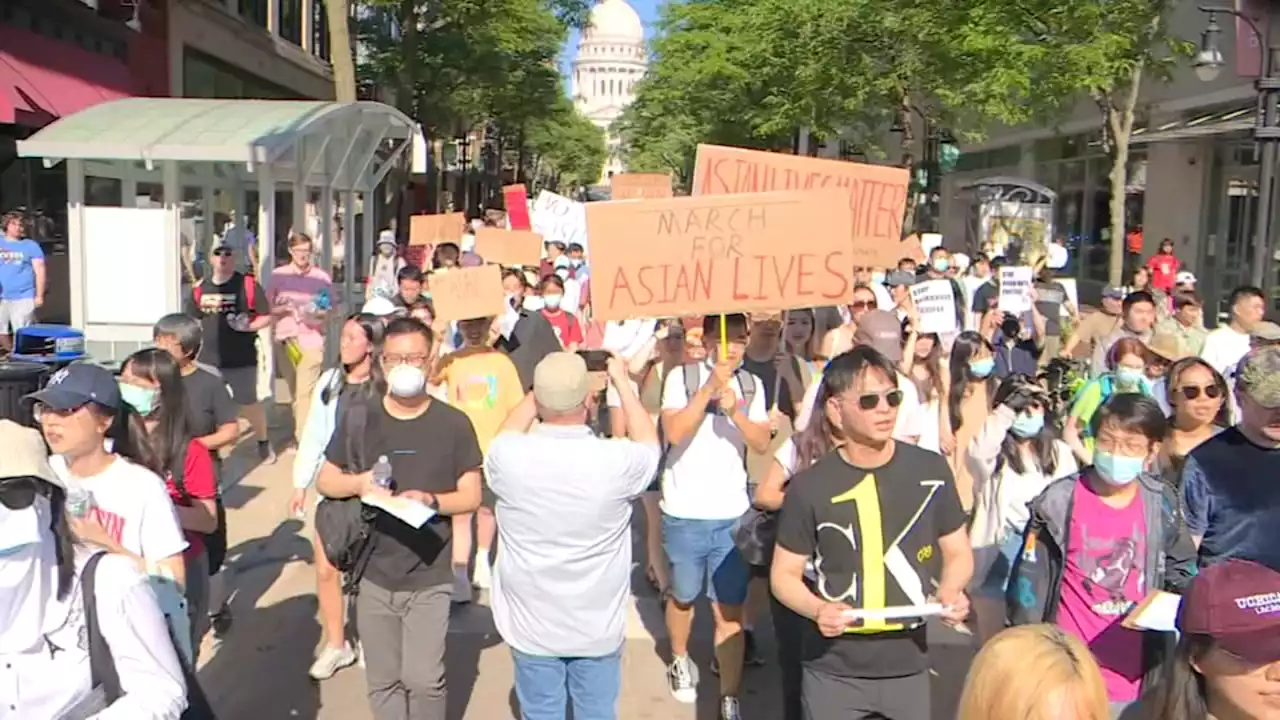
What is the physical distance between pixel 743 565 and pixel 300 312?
6247mm

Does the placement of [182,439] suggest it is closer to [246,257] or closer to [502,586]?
[502,586]

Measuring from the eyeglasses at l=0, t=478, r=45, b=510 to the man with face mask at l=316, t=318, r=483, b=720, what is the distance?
1904 millimetres

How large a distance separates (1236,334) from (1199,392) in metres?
3.15

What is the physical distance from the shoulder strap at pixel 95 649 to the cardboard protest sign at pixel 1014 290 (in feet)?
Answer: 32.6

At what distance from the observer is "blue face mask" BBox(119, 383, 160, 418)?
4.67m

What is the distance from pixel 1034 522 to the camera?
4.10 metres

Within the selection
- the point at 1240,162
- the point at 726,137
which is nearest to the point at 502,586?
the point at 1240,162

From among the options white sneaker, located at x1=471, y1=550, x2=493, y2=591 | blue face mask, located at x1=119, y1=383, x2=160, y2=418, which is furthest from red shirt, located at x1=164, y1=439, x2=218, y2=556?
white sneaker, located at x1=471, y1=550, x2=493, y2=591

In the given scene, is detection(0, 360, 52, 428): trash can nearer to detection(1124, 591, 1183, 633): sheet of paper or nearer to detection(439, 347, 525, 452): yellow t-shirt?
detection(439, 347, 525, 452): yellow t-shirt

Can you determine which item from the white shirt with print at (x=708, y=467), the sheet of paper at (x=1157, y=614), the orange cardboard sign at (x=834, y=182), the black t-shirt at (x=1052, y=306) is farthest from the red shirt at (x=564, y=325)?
the sheet of paper at (x=1157, y=614)

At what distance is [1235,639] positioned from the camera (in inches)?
96.2

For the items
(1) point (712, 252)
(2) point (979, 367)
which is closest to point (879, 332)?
(2) point (979, 367)

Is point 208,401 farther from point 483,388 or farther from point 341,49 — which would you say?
point 341,49

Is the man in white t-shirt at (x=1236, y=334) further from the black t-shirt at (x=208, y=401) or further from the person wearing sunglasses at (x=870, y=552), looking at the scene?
the black t-shirt at (x=208, y=401)
